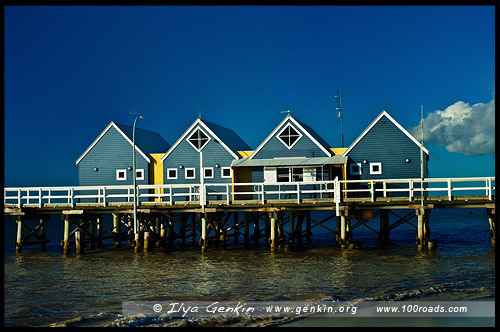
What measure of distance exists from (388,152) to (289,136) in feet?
19.3

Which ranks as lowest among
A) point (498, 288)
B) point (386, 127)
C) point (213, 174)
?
point (498, 288)

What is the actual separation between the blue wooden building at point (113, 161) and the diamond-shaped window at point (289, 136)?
8.82 metres

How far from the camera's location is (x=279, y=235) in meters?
30.7


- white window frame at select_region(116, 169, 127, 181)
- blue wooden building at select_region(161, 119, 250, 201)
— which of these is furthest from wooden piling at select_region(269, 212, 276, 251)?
white window frame at select_region(116, 169, 127, 181)

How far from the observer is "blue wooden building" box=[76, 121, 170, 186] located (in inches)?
1468

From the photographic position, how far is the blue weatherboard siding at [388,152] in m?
32.8

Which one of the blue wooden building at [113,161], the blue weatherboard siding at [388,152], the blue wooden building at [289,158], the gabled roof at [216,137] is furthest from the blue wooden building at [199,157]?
the blue weatherboard siding at [388,152]

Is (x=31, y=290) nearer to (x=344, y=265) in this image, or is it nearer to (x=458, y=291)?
(x=344, y=265)

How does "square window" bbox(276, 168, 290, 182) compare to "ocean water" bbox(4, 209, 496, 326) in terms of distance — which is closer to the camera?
"ocean water" bbox(4, 209, 496, 326)

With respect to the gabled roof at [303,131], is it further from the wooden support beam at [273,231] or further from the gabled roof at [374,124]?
the wooden support beam at [273,231]

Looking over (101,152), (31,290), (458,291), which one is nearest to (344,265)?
(458,291)

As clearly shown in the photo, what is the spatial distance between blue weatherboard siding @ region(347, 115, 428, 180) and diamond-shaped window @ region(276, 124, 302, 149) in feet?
11.5

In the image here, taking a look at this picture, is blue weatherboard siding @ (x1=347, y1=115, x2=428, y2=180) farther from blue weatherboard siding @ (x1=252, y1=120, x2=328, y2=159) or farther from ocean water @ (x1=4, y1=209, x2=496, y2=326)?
ocean water @ (x1=4, y1=209, x2=496, y2=326)
